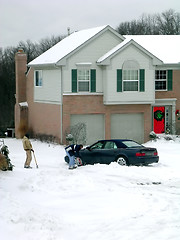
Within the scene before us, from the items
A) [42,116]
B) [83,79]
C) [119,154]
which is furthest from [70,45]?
[119,154]

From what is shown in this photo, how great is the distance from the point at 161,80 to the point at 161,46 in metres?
3.69

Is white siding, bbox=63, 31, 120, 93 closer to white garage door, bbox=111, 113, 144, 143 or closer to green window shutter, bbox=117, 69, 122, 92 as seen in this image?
green window shutter, bbox=117, 69, 122, 92

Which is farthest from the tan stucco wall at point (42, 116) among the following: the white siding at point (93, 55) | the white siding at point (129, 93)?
the white siding at point (129, 93)

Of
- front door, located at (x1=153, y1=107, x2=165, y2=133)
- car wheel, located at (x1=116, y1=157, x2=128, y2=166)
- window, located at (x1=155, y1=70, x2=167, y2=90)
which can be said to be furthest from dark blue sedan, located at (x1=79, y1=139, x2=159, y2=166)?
window, located at (x1=155, y1=70, x2=167, y2=90)

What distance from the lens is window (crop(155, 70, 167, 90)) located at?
3588 centimetres

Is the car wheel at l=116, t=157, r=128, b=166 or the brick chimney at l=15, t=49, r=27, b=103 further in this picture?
the brick chimney at l=15, t=49, r=27, b=103

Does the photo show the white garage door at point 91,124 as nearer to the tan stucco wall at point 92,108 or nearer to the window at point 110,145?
the tan stucco wall at point 92,108

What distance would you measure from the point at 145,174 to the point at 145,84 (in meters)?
14.3

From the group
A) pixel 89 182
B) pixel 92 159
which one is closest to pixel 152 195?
pixel 89 182

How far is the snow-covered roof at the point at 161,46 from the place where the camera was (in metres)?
35.9

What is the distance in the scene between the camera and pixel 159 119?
36281mm

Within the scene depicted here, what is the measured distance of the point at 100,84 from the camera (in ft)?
110

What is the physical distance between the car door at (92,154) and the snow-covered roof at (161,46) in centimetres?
1003

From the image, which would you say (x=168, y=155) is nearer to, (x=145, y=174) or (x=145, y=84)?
(x=145, y=84)
